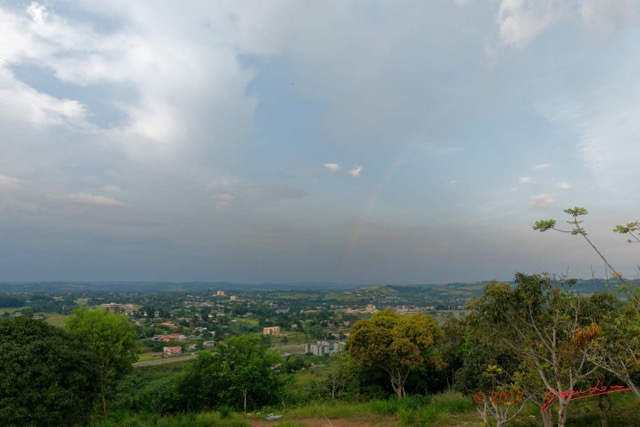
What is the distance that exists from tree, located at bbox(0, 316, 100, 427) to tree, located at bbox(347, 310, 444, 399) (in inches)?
370

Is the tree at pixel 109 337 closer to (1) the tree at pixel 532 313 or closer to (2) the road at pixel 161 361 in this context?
(1) the tree at pixel 532 313

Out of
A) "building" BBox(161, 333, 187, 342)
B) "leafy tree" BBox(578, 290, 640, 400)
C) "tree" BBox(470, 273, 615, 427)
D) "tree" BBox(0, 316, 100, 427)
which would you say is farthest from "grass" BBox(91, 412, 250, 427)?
"building" BBox(161, 333, 187, 342)

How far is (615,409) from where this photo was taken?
10.3 meters

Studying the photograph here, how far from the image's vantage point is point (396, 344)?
1413 centimetres

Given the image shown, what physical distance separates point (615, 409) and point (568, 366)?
7440mm

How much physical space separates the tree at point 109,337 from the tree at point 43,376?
474 centimetres

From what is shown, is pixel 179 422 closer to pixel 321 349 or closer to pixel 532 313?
pixel 532 313

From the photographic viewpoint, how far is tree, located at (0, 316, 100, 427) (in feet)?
27.0

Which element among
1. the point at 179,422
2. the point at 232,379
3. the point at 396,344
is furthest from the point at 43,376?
the point at 396,344

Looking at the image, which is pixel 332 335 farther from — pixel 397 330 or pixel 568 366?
pixel 568 366

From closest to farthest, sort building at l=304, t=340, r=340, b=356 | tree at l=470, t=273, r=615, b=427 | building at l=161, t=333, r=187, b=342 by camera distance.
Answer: tree at l=470, t=273, r=615, b=427, building at l=304, t=340, r=340, b=356, building at l=161, t=333, r=187, b=342

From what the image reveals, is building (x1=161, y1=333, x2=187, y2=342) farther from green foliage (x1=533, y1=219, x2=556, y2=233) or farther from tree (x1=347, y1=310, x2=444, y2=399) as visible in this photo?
green foliage (x1=533, y1=219, x2=556, y2=233)

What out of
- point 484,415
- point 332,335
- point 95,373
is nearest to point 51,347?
point 95,373

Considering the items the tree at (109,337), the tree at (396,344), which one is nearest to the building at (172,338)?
the tree at (109,337)
